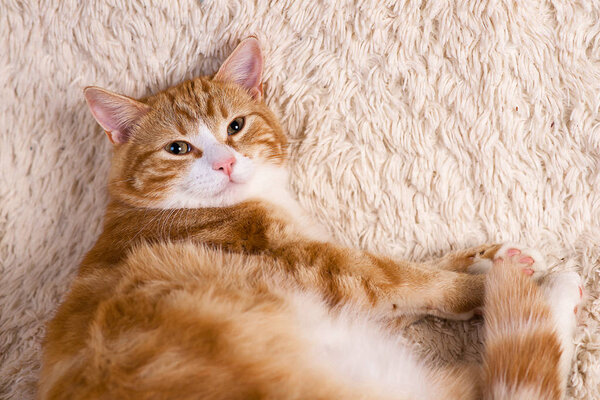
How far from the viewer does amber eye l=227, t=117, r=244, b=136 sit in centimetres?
156

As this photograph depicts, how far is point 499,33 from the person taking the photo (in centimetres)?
140

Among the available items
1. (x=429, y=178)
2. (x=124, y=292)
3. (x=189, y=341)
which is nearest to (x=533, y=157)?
(x=429, y=178)

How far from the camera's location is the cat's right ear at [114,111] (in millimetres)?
1491

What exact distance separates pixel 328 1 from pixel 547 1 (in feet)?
2.17

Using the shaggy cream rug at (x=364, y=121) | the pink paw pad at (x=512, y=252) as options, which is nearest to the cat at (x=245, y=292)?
the pink paw pad at (x=512, y=252)

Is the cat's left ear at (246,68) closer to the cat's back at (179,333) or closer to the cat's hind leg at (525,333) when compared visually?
the cat's back at (179,333)

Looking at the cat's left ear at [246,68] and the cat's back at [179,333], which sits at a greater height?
the cat's left ear at [246,68]

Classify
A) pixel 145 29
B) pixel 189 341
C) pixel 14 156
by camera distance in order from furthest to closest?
pixel 14 156 → pixel 145 29 → pixel 189 341

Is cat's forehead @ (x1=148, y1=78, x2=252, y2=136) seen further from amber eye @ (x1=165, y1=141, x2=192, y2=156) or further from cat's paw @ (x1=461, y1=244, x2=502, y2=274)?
cat's paw @ (x1=461, y1=244, x2=502, y2=274)

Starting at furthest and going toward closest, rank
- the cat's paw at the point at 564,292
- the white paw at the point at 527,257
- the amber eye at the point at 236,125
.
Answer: the amber eye at the point at 236,125
the white paw at the point at 527,257
the cat's paw at the point at 564,292

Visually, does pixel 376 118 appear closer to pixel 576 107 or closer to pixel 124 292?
pixel 576 107

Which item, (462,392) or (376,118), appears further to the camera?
(376,118)

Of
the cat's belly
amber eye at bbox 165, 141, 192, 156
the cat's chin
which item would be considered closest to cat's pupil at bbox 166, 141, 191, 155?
amber eye at bbox 165, 141, 192, 156

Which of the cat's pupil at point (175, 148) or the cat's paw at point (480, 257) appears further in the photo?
the cat's pupil at point (175, 148)
